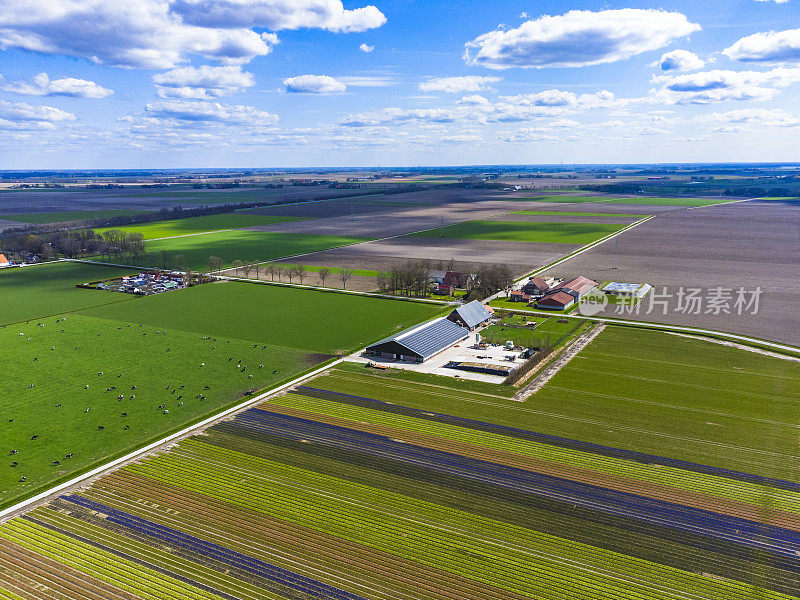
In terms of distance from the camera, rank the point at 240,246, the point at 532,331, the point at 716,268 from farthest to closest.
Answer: the point at 240,246
the point at 716,268
the point at 532,331

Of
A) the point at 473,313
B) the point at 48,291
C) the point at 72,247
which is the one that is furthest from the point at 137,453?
the point at 72,247

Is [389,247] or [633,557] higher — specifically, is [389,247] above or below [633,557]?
above

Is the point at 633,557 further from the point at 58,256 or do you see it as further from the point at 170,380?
the point at 58,256

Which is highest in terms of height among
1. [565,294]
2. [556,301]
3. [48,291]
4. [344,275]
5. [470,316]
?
[344,275]

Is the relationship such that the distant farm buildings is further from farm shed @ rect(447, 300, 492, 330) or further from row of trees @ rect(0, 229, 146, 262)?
row of trees @ rect(0, 229, 146, 262)

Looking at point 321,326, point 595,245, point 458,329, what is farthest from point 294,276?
point 595,245

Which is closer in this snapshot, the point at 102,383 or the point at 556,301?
the point at 102,383

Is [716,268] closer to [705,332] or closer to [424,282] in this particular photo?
[705,332]
